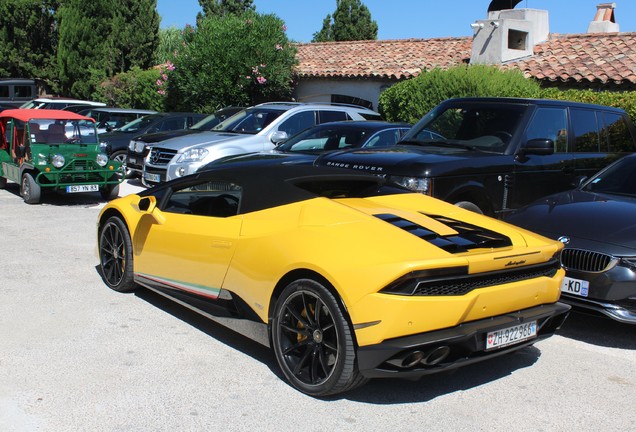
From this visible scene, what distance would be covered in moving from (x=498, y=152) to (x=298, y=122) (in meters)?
5.85

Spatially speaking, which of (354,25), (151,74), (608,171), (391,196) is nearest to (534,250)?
(391,196)

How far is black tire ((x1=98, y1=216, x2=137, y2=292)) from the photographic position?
239 inches

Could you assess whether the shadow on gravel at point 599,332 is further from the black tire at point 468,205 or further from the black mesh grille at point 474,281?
the black tire at point 468,205

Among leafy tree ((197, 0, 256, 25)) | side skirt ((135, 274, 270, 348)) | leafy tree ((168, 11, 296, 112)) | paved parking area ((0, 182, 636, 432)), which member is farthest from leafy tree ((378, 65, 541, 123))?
leafy tree ((197, 0, 256, 25))

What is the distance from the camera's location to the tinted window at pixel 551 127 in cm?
763

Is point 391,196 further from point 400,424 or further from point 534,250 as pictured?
point 400,424

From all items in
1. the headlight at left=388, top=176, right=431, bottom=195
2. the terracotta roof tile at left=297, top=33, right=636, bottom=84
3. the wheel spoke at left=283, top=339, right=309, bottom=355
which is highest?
the terracotta roof tile at left=297, top=33, right=636, bottom=84

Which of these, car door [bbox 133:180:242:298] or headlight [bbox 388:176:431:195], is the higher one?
headlight [bbox 388:176:431:195]

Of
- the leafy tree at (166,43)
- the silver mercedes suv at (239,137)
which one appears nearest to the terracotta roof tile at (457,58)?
the silver mercedes suv at (239,137)

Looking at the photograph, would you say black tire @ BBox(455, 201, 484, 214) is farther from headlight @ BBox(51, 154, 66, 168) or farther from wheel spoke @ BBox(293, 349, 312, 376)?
headlight @ BBox(51, 154, 66, 168)

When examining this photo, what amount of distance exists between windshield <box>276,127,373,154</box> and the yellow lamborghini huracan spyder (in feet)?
15.1

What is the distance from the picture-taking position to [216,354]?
4871mm

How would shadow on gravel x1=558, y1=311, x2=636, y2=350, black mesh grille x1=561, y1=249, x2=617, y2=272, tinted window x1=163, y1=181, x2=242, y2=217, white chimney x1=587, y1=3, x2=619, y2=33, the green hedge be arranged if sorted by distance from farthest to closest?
white chimney x1=587, y1=3, x2=619, y2=33 → the green hedge → shadow on gravel x1=558, y1=311, x2=636, y2=350 → black mesh grille x1=561, y1=249, x2=617, y2=272 → tinted window x1=163, y1=181, x2=242, y2=217

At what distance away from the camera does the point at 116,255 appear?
20.6 feet
